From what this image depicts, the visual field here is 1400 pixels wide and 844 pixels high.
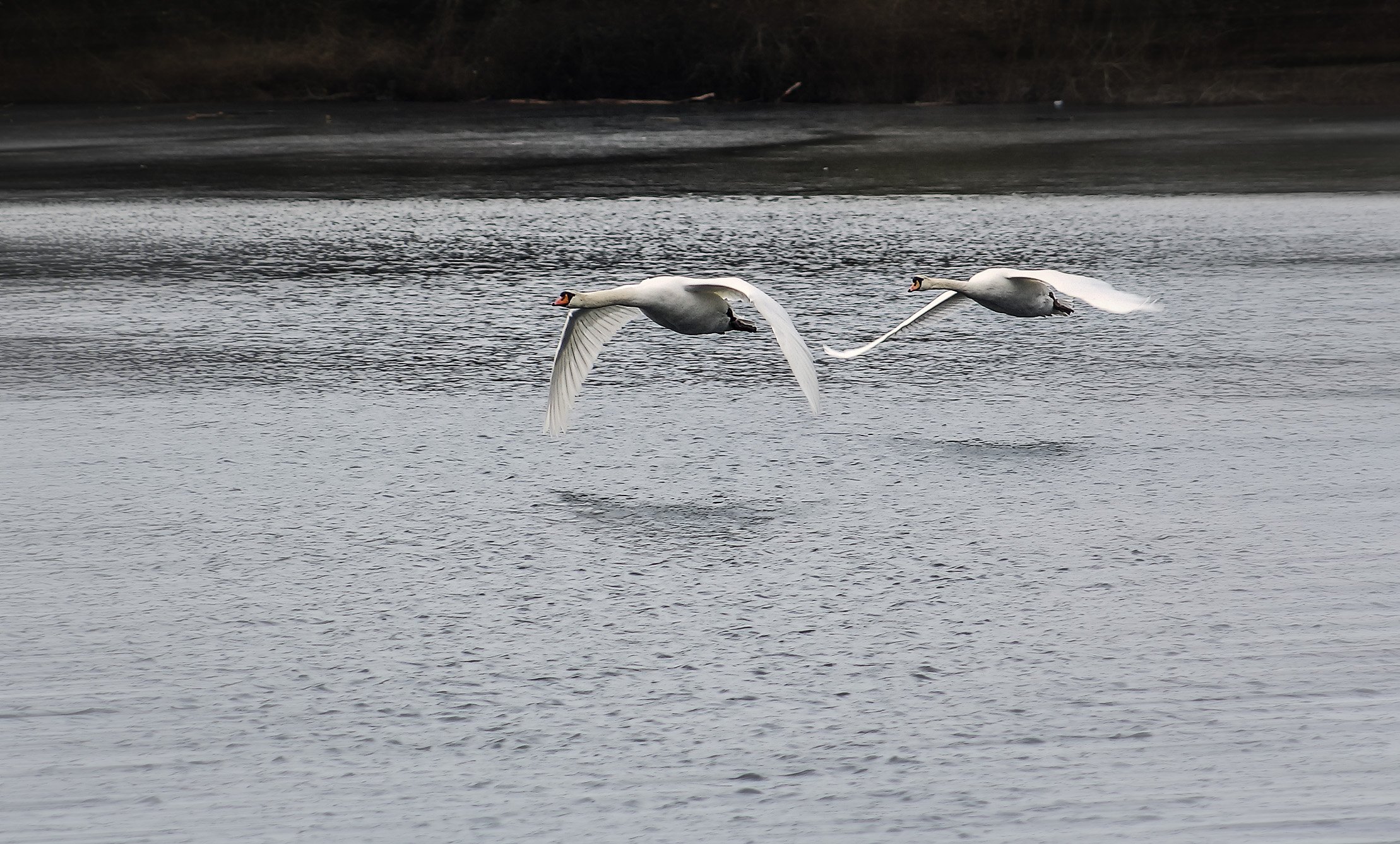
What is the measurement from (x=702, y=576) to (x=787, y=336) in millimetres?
1105

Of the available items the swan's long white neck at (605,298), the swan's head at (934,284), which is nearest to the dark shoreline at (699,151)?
the swan's head at (934,284)

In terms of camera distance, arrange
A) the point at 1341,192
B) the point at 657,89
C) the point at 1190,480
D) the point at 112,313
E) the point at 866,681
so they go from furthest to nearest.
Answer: the point at 657,89
the point at 1341,192
the point at 112,313
the point at 1190,480
the point at 866,681

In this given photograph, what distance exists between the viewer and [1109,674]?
419cm

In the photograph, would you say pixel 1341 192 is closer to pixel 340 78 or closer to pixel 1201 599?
pixel 1201 599

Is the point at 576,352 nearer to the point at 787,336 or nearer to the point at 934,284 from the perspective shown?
the point at 787,336

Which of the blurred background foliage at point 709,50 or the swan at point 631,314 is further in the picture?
the blurred background foliage at point 709,50

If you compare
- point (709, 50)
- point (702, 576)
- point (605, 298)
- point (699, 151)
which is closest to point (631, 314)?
point (605, 298)

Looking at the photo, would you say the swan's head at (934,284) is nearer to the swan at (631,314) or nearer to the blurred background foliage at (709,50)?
the swan at (631,314)

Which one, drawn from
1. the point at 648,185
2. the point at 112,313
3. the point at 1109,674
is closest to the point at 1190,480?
the point at 1109,674

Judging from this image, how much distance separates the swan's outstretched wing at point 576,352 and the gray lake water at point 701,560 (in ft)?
0.50

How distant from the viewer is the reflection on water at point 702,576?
141 inches

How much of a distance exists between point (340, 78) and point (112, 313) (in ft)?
69.3

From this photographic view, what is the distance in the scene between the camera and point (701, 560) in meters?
5.19

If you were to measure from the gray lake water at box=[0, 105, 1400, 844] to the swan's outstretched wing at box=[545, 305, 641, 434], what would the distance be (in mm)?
153
